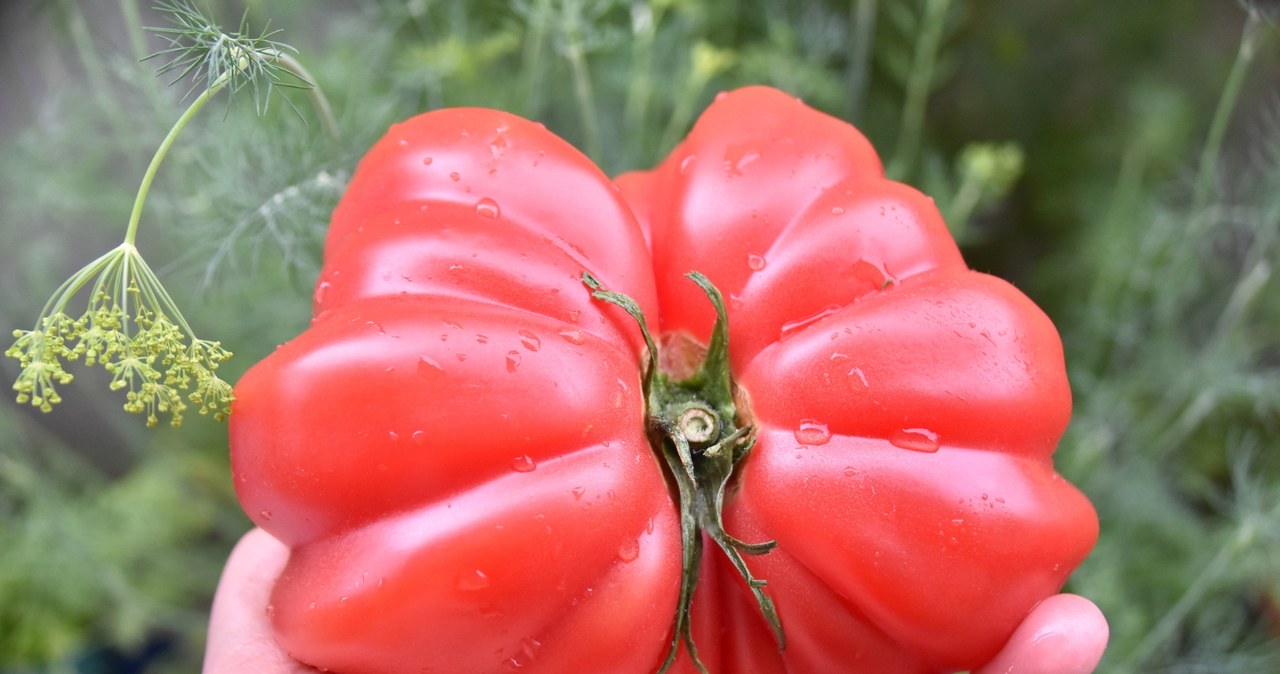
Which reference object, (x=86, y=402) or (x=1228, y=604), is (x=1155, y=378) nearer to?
(x=1228, y=604)

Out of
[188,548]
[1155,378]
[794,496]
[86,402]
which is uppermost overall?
[794,496]

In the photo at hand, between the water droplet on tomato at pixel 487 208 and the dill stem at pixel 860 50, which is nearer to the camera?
the water droplet on tomato at pixel 487 208

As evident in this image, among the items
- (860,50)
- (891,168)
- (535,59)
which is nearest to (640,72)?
(535,59)

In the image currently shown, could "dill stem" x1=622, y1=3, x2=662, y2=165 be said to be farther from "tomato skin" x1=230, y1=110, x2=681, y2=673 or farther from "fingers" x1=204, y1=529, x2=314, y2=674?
"fingers" x1=204, y1=529, x2=314, y2=674

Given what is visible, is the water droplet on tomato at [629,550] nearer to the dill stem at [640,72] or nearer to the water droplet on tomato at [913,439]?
the water droplet on tomato at [913,439]

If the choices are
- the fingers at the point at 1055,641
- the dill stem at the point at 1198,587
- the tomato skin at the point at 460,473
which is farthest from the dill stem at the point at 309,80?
the dill stem at the point at 1198,587

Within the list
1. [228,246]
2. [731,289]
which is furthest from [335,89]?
[731,289]

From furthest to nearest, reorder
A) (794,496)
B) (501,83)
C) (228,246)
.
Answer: (501,83), (228,246), (794,496)
